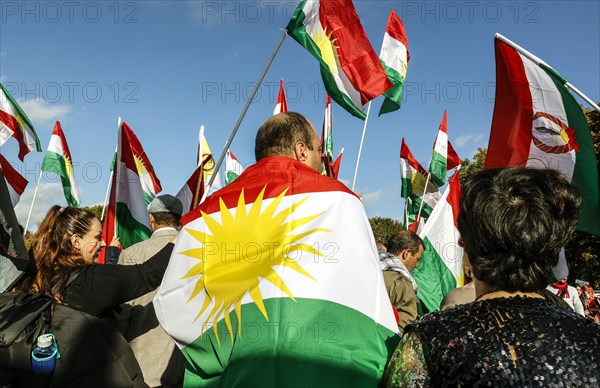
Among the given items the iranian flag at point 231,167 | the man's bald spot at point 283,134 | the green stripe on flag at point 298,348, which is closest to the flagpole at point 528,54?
the man's bald spot at point 283,134

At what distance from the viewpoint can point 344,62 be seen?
5.96m

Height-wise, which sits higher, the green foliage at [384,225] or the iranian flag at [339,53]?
the iranian flag at [339,53]

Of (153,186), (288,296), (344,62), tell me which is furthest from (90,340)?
(153,186)

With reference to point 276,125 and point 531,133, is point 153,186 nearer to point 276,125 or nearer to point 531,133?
point 531,133

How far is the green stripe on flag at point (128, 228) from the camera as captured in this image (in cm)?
574

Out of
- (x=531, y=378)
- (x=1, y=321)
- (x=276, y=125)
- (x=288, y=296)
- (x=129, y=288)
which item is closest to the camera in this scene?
(x=531, y=378)

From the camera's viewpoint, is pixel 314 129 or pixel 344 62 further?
pixel 344 62

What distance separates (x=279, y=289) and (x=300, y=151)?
0.75 metres

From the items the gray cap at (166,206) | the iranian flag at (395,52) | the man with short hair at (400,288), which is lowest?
the man with short hair at (400,288)

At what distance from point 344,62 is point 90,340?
161 inches

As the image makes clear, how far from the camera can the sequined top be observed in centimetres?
156

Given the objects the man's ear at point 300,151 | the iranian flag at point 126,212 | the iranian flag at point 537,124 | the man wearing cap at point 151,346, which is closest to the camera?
the man's ear at point 300,151

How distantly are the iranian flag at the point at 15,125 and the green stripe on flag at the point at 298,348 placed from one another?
630cm

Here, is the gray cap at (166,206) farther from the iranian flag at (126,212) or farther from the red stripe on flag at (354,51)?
the red stripe on flag at (354,51)
